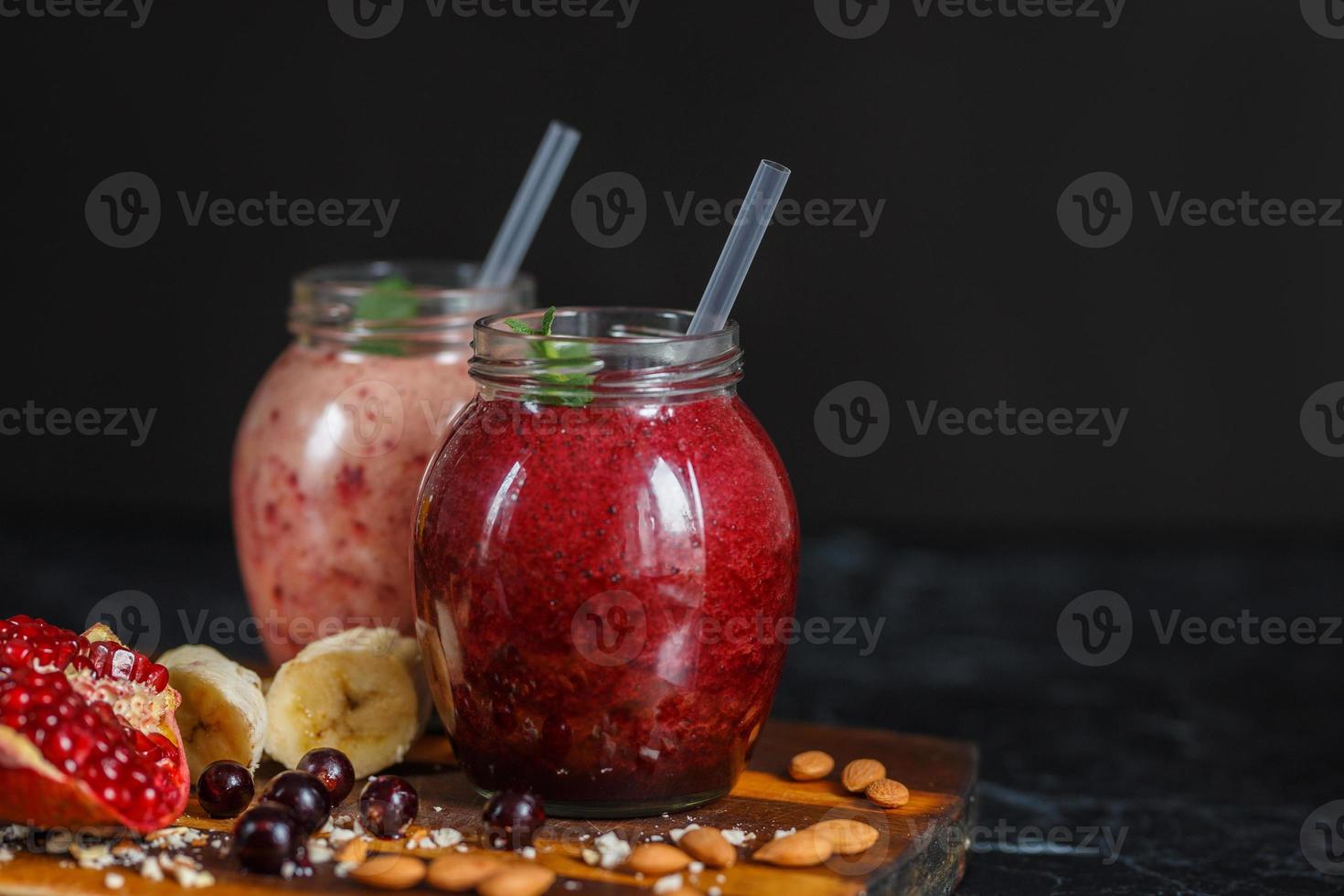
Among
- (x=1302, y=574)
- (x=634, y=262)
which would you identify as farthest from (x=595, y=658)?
(x=1302, y=574)

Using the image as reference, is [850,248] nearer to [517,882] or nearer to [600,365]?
[600,365]

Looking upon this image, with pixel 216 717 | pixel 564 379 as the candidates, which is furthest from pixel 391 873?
pixel 564 379

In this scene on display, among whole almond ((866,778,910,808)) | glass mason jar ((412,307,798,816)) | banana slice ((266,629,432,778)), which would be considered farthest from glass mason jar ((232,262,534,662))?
whole almond ((866,778,910,808))

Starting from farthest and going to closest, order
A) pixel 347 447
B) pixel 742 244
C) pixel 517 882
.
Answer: pixel 347 447 < pixel 742 244 < pixel 517 882

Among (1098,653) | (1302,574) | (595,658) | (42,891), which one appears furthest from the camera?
(1302,574)

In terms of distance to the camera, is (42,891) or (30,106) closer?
(42,891)

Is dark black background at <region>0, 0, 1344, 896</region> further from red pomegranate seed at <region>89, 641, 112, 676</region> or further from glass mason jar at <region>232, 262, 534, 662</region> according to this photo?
red pomegranate seed at <region>89, 641, 112, 676</region>

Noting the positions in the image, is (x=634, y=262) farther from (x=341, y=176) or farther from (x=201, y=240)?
(x=201, y=240)
